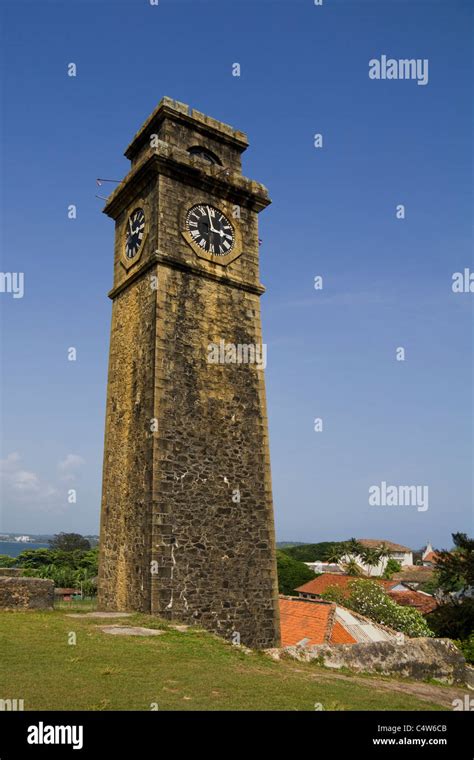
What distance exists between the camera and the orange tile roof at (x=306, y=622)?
23.3 meters

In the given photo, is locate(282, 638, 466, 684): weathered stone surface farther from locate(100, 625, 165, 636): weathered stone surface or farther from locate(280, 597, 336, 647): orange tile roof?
locate(280, 597, 336, 647): orange tile roof

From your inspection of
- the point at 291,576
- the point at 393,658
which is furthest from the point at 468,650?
the point at 291,576

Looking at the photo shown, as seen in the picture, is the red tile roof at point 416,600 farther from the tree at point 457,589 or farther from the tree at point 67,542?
the tree at point 67,542

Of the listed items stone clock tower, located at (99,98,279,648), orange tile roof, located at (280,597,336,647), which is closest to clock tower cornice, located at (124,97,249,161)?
stone clock tower, located at (99,98,279,648)

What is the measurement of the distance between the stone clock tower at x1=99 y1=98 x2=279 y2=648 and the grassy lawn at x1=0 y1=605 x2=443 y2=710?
3408 millimetres

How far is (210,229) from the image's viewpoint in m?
16.7

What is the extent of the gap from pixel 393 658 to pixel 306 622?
16.0m

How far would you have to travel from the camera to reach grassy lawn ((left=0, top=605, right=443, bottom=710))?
6180 millimetres

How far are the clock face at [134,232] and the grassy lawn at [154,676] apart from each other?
36.5 ft

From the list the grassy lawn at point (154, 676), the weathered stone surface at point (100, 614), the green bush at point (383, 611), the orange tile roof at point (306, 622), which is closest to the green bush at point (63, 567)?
the green bush at point (383, 611)

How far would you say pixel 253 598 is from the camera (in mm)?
14672

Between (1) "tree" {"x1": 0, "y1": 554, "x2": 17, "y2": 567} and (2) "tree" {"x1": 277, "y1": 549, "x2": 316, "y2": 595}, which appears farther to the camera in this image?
(1) "tree" {"x1": 0, "y1": 554, "x2": 17, "y2": 567}

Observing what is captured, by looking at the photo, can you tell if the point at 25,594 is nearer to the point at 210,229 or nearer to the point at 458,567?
the point at 210,229
